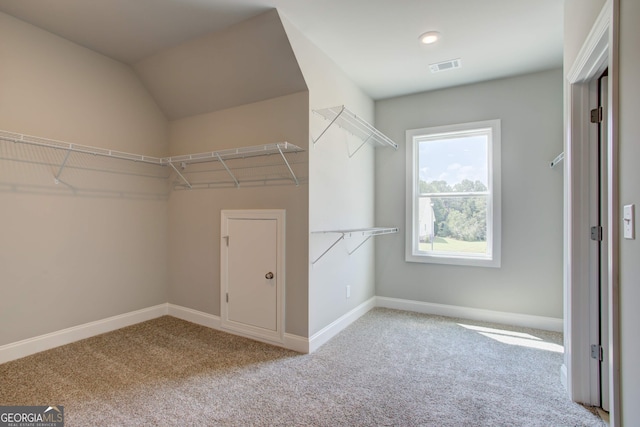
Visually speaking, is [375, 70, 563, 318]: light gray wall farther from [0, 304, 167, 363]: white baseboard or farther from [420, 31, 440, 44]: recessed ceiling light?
[0, 304, 167, 363]: white baseboard

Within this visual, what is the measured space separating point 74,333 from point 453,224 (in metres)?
3.91

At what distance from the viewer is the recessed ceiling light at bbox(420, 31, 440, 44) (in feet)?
8.48

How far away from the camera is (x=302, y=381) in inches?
86.4

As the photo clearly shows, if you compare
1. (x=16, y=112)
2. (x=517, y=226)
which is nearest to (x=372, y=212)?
(x=517, y=226)

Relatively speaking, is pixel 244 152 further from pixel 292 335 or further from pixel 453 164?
pixel 453 164

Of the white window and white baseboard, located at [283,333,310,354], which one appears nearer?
white baseboard, located at [283,333,310,354]

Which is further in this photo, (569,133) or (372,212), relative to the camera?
(372,212)

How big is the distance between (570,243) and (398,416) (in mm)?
1470

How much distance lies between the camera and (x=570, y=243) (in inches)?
77.6

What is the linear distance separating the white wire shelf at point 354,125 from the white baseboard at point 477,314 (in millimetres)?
1892

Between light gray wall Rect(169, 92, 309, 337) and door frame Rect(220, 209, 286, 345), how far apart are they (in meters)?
0.05

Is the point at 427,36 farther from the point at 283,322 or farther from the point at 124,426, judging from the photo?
the point at 124,426

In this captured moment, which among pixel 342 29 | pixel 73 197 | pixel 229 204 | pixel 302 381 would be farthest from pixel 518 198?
pixel 73 197

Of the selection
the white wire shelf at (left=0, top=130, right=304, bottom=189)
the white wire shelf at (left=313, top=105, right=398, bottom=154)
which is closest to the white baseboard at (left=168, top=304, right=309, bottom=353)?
the white wire shelf at (left=0, top=130, right=304, bottom=189)
